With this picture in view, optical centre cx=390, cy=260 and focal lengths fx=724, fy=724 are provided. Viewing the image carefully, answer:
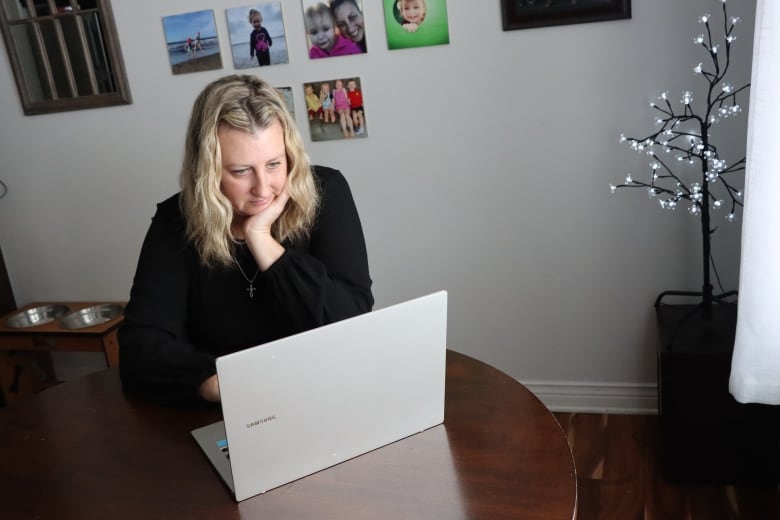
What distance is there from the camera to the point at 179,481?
1.20 meters

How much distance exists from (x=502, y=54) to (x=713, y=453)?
4.49 feet

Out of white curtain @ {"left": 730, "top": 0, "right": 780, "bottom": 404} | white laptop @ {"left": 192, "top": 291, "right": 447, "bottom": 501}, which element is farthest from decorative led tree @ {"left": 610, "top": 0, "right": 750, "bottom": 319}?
white laptop @ {"left": 192, "top": 291, "right": 447, "bottom": 501}

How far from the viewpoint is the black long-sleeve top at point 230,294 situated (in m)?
1.55

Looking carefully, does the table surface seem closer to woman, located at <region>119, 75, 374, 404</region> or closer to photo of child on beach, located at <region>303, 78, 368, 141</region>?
woman, located at <region>119, 75, 374, 404</region>

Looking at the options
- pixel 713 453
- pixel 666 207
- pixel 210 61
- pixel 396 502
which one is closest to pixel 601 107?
pixel 666 207

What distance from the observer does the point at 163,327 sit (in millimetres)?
1584

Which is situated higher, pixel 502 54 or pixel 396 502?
pixel 502 54

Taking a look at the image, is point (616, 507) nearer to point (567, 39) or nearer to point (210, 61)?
point (567, 39)

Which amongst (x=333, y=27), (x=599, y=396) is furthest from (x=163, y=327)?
(x=599, y=396)

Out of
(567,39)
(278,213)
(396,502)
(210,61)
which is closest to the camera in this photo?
(396,502)

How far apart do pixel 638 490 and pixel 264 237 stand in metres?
1.36

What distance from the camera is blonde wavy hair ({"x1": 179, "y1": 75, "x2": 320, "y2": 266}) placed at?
5.22 ft

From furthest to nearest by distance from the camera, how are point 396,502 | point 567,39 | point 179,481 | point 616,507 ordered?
1. point 567,39
2. point 616,507
3. point 179,481
4. point 396,502

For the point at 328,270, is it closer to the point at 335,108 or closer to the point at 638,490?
the point at 335,108
